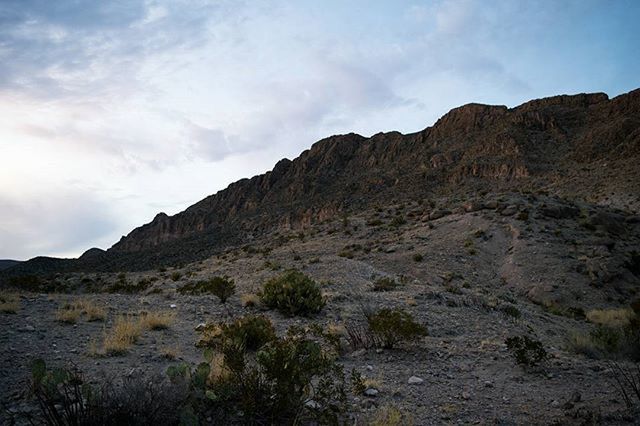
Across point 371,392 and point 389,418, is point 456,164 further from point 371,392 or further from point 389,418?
point 389,418

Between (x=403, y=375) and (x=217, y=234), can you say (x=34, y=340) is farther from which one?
(x=217, y=234)

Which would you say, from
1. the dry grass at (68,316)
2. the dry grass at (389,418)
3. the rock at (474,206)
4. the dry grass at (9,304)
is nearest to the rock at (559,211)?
the rock at (474,206)

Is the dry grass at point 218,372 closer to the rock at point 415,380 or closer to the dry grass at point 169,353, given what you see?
the dry grass at point 169,353

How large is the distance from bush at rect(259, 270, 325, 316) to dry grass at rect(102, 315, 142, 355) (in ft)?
13.1

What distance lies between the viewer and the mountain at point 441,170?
45822mm

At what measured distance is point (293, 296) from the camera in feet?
37.7

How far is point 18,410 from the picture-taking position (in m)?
4.80

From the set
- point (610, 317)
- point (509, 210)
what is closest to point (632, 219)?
point (509, 210)

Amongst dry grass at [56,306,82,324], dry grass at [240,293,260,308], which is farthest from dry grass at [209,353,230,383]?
dry grass at [240,293,260,308]

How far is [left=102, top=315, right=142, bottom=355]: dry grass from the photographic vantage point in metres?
7.06

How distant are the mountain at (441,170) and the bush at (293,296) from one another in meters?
32.0

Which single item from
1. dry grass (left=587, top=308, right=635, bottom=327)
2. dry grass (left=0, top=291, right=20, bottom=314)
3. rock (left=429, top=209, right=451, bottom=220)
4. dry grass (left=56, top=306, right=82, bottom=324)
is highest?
rock (left=429, top=209, right=451, bottom=220)

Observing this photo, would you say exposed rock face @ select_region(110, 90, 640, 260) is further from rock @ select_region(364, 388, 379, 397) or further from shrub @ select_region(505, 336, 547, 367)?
rock @ select_region(364, 388, 379, 397)

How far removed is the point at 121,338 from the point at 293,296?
15.9 ft
